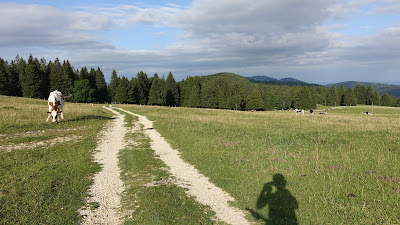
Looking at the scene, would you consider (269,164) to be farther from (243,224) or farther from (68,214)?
(68,214)

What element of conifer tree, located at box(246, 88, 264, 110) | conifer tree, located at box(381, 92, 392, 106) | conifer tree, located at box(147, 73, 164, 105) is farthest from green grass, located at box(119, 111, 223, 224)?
conifer tree, located at box(381, 92, 392, 106)

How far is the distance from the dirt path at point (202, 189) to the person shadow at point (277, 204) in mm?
668

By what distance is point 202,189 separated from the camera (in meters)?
8.21

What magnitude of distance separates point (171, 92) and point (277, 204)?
3610 inches

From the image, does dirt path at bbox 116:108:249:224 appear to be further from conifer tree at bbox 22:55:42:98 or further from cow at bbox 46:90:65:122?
conifer tree at bbox 22:55:42:98

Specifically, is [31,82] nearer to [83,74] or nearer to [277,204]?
[83,74]

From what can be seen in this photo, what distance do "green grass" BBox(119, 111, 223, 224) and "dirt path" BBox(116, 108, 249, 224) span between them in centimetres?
31

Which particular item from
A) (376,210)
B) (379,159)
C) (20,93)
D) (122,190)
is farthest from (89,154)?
(20,93)

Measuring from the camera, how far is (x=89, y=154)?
12.8m

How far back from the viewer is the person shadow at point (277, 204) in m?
6.24

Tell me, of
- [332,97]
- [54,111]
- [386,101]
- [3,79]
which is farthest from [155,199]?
[386,101]

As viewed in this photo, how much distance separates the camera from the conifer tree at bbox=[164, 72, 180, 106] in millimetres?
95300

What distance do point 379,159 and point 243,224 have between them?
8.24m

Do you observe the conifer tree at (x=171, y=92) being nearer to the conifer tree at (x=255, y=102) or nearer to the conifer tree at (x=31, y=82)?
the conifer tree at (x=255, y=102)
